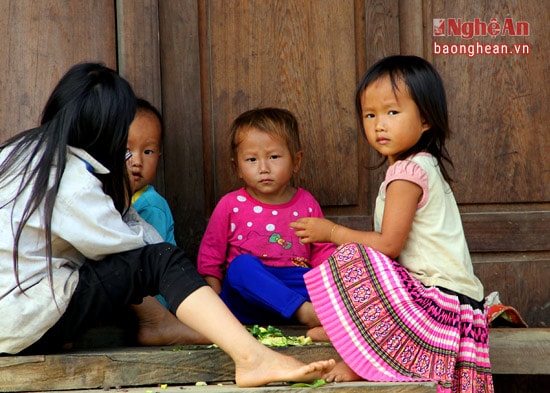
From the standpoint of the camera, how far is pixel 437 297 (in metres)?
3.04

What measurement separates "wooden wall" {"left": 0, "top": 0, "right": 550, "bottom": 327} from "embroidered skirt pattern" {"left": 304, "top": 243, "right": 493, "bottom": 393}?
3.38 feet

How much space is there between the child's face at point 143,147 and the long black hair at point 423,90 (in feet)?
3.11

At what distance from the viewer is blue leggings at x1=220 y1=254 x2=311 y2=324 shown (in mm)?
3547

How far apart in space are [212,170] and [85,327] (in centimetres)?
124

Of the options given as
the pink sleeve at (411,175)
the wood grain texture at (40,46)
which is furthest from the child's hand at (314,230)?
the wood grain texture at (40,46)

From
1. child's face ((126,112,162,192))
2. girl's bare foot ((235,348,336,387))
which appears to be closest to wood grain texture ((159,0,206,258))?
child's face ((126,112,162,192))

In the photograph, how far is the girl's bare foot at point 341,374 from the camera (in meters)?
2.89

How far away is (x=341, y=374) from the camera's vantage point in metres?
2.91

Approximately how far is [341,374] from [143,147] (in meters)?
1.40

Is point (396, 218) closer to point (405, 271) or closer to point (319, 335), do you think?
point (405, 271)

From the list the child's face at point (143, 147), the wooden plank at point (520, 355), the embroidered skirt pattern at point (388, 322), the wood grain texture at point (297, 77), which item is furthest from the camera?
the wood grain texture at point (297, 77)

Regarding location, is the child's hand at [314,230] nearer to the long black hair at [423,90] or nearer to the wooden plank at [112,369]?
the long black hair at [423,90]

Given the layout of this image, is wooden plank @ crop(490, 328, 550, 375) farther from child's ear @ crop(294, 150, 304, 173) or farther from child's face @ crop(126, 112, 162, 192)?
child's face @ crop(126, 112, 162, 192)

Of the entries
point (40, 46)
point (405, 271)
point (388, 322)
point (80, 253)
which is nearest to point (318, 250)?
point (405, 271)
